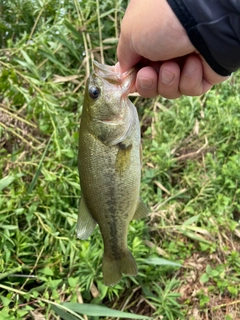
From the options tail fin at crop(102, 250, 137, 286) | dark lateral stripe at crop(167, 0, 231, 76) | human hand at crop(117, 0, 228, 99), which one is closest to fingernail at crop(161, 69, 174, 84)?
human hand at crop(117, 0, 228, 99)

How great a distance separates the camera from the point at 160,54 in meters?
1.41

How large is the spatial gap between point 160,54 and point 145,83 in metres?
0.20

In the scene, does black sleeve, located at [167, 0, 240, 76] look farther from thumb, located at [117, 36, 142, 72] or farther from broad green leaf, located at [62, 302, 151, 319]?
broad green leaf, located at [62, 302, 151, 319]

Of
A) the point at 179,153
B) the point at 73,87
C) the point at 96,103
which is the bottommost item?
the point at 179,153

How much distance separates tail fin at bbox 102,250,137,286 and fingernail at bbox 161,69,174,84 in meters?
0.81

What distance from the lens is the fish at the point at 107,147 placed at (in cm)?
160

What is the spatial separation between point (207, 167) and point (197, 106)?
1.76 ft

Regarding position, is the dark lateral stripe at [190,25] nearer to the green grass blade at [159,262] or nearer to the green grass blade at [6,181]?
the green grass blade at [159,262]

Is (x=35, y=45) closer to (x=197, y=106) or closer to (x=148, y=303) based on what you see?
(x=197, y=106)

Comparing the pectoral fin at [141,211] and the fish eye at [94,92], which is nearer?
the fish eye at [94,92]

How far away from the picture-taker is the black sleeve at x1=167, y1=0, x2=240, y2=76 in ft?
3.88

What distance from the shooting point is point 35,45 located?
293cm

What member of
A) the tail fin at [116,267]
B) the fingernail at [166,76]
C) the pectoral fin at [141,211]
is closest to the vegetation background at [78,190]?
the tail fin at [116,267]

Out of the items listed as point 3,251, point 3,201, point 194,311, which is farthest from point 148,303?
point 3,201
